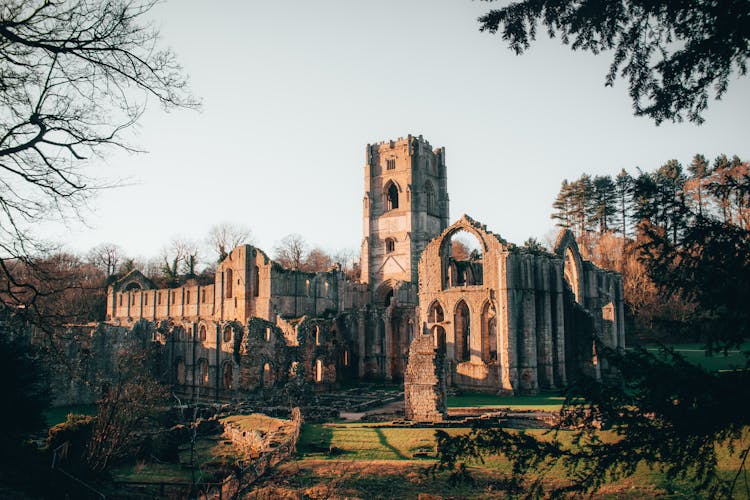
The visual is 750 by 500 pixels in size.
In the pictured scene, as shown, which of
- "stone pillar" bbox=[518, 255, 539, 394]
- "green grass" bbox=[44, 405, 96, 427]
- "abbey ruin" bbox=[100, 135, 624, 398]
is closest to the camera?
"green grass" bbox=[44, 405, 96, 427]

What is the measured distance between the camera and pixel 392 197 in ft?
200

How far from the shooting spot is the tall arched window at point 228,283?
40.5m

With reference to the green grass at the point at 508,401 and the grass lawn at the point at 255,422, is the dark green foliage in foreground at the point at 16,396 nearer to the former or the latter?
the grass lawn at the point at 255,422

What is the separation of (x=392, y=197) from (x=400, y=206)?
2794 millimetres

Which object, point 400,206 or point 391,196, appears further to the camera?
point 391,196

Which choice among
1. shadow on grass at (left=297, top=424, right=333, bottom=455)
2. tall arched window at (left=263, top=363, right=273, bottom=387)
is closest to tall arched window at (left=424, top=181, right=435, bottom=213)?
tall arched window at (left=263, top=363, right=273, bottom=387)

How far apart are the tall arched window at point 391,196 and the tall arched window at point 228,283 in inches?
939

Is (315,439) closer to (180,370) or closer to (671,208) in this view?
(671,208)

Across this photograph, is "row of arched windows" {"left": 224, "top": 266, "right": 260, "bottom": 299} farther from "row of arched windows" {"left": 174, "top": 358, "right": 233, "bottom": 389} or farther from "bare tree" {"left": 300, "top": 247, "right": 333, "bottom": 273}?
"bare tree" {"left": 300, "top": 247, "right": 333, "bottom": 273}

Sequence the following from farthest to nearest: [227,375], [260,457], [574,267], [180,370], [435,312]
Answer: [180,370], [574,267], [435,312], [227,375], [260,457]

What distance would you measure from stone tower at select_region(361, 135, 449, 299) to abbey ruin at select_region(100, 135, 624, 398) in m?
14.0

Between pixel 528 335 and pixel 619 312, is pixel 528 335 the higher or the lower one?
the lower one

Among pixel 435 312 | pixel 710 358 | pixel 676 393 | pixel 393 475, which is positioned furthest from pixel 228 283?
pixel 676 393

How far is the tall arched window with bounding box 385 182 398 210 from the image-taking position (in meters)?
60.6
